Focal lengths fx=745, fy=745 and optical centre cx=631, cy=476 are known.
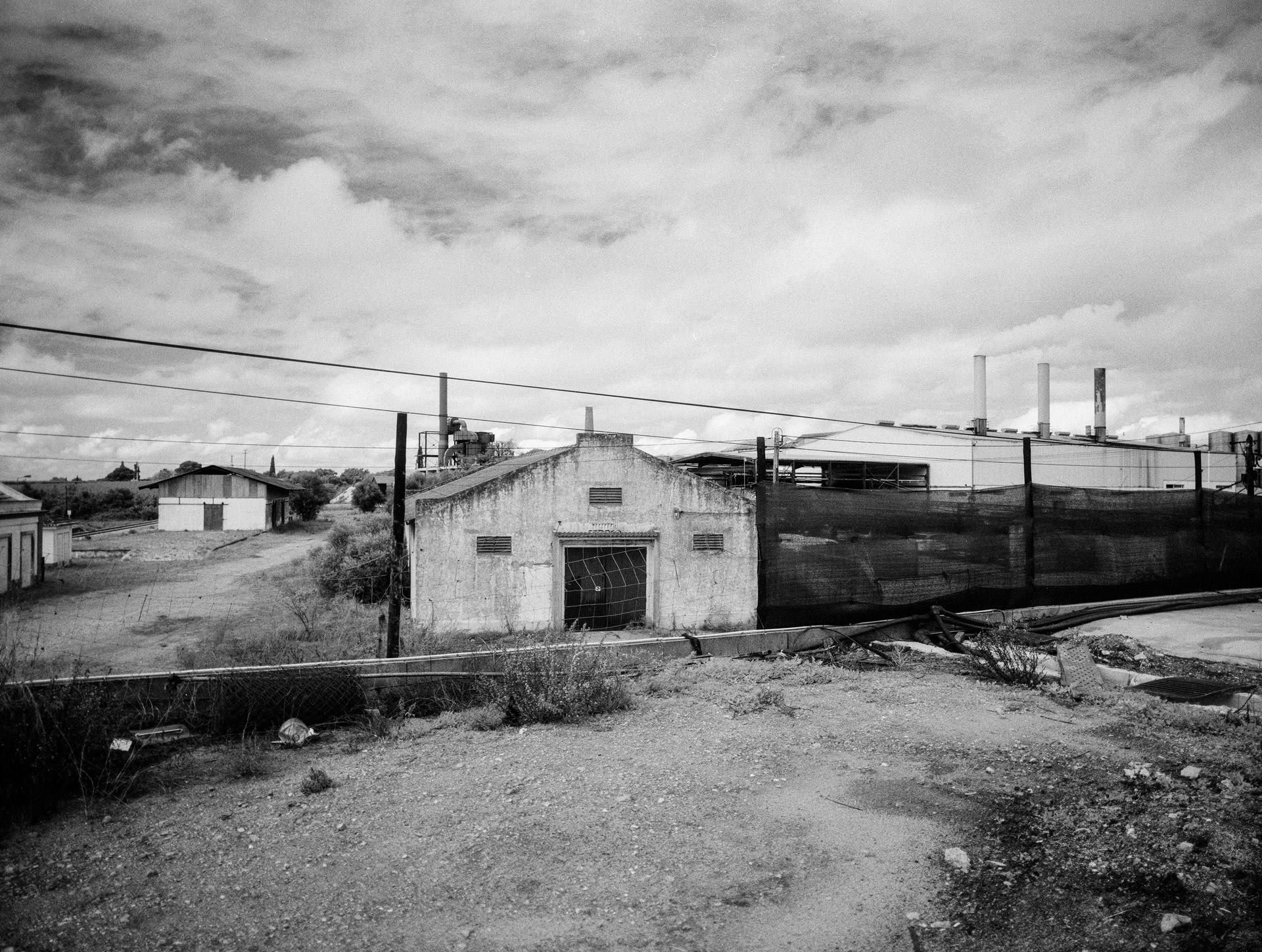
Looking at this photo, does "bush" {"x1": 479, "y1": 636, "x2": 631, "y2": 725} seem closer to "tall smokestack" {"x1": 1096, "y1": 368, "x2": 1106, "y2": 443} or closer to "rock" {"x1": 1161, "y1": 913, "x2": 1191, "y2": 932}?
"rock" {"x1": 1161, "y1": 913, "x2": 1191, "y2": 932}

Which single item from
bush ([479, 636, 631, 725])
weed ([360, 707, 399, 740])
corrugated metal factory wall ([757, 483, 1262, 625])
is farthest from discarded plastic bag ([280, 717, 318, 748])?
corrugated metal factory wall ([757, 483, 1262, 625])

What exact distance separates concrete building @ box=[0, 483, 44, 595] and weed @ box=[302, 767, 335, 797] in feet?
60.7

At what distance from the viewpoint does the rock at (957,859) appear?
4324mm

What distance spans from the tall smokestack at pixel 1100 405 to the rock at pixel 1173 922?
36.1 meters

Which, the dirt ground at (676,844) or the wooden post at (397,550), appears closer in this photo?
the dirt ground at (676,844)

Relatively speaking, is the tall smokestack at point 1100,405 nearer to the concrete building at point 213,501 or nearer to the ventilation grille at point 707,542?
the ventilation grille at point 707,542

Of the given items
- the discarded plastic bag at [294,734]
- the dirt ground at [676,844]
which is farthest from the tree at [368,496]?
the dirt ground at [676,844]

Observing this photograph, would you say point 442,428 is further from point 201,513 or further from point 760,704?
point 760,704

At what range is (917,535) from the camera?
1214 cm

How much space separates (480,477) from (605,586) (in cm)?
470

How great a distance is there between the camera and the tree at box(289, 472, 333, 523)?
169ft

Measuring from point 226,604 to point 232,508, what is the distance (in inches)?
1091

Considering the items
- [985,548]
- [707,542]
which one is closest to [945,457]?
[985,548]

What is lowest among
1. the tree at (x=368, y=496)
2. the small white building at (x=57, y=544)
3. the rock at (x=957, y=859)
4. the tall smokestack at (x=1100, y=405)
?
the rock at (x=957, y=859)
